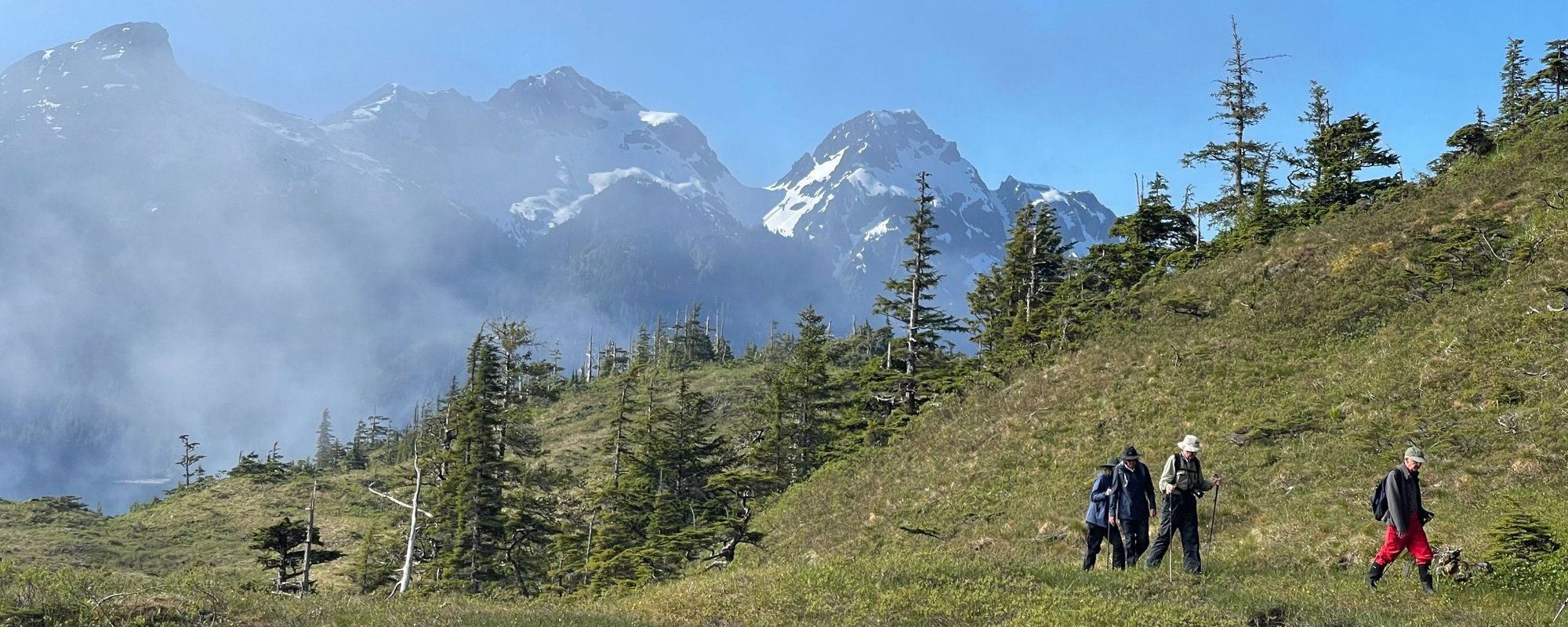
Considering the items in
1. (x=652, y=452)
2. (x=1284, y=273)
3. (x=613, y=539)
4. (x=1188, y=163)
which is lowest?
(x=613, y=539)

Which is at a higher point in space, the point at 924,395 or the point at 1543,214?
the point at 1543,214

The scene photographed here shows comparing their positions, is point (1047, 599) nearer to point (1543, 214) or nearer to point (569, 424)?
point (1543, 214)

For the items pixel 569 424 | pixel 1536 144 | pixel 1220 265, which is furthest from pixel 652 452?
pixel 569 424

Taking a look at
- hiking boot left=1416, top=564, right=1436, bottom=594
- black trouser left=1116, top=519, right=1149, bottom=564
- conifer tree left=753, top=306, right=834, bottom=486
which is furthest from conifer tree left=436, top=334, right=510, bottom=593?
hiking boot left=1416, top=564, right=1436, bottom=594

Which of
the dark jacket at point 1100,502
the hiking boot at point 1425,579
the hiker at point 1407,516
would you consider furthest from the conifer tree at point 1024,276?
the hiking boot at point 1425,579

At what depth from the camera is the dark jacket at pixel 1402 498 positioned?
1085cm

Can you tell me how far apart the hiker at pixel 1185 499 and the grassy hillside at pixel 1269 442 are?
1.75 ft

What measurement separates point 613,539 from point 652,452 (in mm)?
6020

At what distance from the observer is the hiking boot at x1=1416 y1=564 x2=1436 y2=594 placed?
10.7 m

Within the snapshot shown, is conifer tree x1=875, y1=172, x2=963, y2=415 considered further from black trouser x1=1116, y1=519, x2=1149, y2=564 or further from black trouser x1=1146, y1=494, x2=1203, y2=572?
black trouser x1=1146, y1=494, x2=1203, y2=572

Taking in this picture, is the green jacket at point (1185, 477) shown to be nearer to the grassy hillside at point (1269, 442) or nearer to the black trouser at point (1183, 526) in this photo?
the black trouser at point (1183, 526)

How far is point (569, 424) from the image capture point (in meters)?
85.5

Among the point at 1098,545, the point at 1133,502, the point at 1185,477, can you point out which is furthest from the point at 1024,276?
the point at 1185,477

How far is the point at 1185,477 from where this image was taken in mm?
12555
